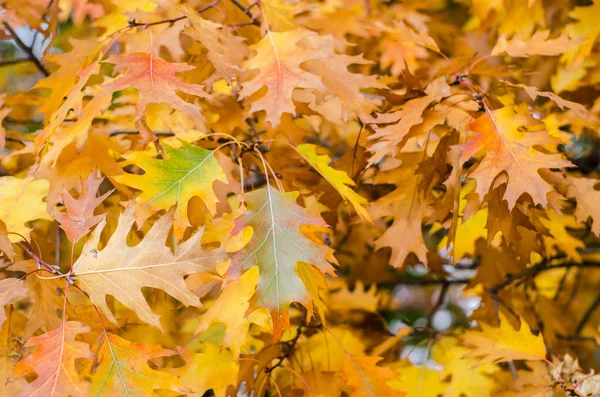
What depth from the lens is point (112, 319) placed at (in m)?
1.04

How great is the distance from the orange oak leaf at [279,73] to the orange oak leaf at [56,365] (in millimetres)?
513

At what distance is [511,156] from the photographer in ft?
3.76

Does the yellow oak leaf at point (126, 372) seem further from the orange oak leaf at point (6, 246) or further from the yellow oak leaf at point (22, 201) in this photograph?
the yellow oak leaf at point (22, 201)

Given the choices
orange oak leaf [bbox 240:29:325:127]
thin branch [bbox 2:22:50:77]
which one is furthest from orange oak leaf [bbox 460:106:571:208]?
thin branch [bbox 2:22:50:77]

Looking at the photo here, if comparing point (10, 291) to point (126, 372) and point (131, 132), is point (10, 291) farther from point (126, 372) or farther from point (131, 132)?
point (131, 132)

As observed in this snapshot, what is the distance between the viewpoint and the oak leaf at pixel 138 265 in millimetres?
1050

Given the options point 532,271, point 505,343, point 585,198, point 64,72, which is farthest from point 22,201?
point 532,271

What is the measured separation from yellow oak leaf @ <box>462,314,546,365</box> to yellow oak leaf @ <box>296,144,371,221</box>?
0.47 meters

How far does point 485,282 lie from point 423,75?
0.72 metres

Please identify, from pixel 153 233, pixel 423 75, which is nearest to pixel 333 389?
pixel 153 233

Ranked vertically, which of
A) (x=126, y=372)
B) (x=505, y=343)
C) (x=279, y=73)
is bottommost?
(x=505, y=343)

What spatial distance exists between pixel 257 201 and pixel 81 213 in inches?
12.3

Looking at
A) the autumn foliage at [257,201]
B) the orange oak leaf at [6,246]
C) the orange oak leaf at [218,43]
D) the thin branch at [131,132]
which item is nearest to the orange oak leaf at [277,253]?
the autumn foliage at [257,201]

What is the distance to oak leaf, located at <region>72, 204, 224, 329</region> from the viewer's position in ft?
3.44
